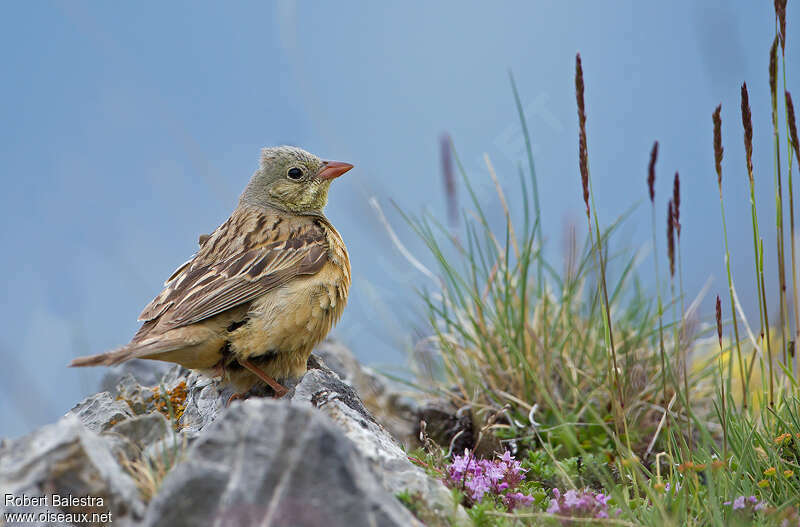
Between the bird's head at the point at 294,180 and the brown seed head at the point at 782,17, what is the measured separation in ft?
9.60

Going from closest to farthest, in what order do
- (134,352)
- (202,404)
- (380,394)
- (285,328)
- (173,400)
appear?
1. (134,352)
2. (285,328)
3. (202,404)
4. (173,400)
5. (380,394)

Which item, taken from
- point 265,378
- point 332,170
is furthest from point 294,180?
point 265,378

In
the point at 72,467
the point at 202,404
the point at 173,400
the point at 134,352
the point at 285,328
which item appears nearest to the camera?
the point at 72,467

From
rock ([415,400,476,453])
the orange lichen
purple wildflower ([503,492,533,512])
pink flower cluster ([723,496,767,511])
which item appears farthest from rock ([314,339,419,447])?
pink flower cluster ([723,496,767,511])

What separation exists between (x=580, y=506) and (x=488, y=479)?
20.3 inches

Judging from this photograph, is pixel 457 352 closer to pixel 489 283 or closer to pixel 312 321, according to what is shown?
pixel 489 283

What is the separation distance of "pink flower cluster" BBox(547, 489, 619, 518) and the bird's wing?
6.79 ft

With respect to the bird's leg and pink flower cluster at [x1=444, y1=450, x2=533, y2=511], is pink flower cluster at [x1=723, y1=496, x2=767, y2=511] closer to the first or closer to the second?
pink flower cluster at [x1=444, y1=450, x2=533, y2=511]

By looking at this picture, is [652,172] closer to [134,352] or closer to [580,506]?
[580,506]

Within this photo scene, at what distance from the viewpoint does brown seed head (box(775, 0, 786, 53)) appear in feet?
12.9

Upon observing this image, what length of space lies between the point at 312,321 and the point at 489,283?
1942 mm

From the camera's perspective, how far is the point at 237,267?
190 inches

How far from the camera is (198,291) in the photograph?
4.60 meters

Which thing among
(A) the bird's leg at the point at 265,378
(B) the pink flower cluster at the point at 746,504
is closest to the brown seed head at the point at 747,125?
(B) the pink flower cluster at the point at 746,504
